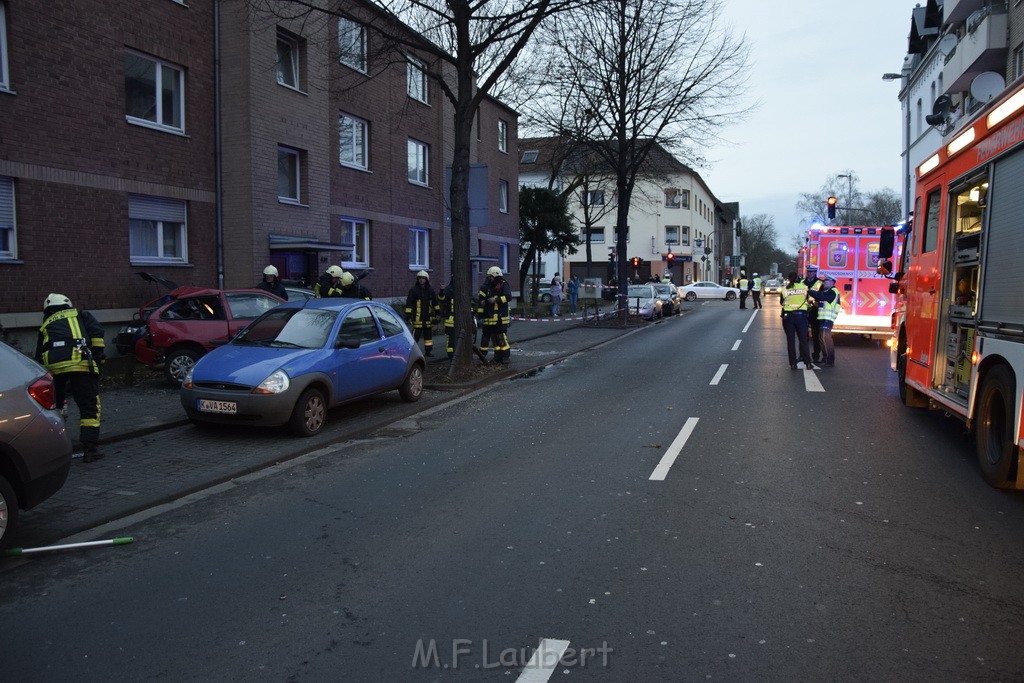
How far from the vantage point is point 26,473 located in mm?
4961

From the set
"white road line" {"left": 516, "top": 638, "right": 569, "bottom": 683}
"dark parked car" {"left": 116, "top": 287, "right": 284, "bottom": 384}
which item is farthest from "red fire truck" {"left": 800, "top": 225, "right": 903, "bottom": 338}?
"white road line" {"left": 516, "top": 638, "right": 569, "bottom": 683}

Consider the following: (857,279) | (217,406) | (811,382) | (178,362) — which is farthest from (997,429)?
(857,279)

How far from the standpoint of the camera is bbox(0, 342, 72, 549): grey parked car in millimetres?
4875

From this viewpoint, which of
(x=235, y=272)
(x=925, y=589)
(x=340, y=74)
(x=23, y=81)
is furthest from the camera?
(x=340, y=74)

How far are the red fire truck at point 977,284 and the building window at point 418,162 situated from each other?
18.9 m

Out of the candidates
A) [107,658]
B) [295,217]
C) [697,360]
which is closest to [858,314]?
[697,360]

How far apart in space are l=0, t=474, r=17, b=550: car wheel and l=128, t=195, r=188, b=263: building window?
11.7 m

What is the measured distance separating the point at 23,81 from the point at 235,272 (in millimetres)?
5708

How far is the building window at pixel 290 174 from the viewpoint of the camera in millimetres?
19438

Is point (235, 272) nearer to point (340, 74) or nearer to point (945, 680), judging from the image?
point (340, 74)

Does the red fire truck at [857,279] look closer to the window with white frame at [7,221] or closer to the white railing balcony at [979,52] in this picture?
the white railing balcony at [979,52]

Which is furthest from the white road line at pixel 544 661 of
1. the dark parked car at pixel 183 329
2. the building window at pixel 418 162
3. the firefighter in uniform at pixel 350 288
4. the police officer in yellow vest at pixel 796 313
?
the building window at pixel 418 162

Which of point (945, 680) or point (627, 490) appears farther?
point (627, 490)

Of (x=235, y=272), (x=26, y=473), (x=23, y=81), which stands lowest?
(x=26, y=473)
